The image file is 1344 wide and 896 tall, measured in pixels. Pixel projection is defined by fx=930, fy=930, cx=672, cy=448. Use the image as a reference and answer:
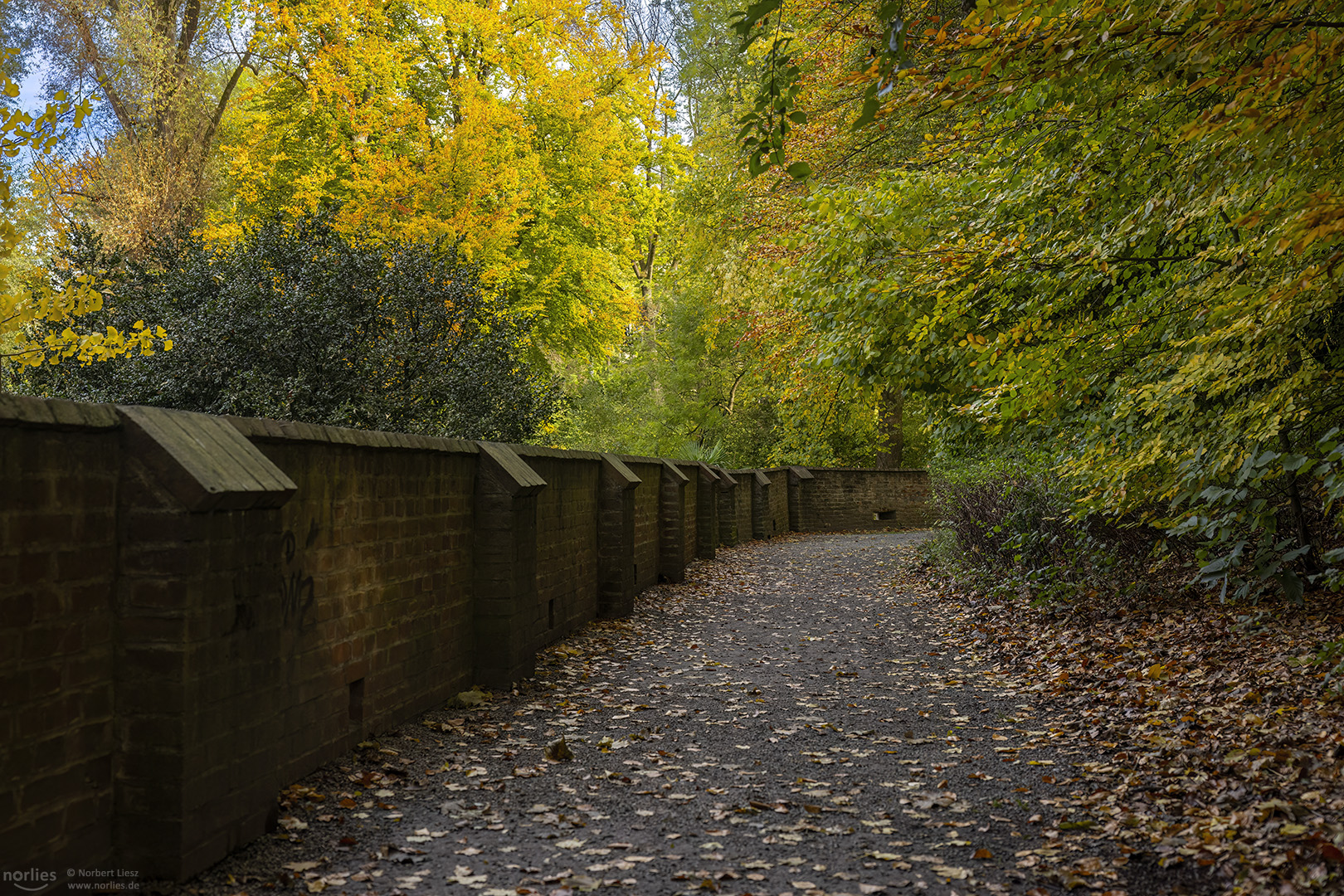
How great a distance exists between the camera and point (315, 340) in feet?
38.1

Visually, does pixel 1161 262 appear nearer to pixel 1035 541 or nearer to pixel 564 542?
pixel 1035 541

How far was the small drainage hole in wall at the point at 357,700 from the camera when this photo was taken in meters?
5.41

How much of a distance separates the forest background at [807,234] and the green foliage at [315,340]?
0.06 metres

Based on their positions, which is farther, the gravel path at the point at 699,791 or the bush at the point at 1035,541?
the bush at the point at 1035,541

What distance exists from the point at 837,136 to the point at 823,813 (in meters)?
13.5

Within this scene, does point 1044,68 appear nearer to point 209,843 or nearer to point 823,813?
point 823,813

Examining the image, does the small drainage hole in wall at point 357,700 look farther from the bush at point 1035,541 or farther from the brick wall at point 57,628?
the bush at point 1035,541

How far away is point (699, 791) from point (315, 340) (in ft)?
28.3

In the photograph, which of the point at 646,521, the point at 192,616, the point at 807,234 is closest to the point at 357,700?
the point at 192,616

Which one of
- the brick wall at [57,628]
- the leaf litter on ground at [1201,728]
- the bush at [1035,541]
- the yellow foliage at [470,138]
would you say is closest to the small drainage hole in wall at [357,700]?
the brick wall at [57,628]

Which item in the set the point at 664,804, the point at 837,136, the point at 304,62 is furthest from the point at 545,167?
the point at 664,804

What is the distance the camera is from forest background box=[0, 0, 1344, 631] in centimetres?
529

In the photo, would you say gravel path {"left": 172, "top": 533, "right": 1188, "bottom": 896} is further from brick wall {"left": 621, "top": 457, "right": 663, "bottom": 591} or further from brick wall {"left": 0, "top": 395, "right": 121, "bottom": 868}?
brick wall {"left": 621, "top": 457, "right": 663, "bottom": 591}

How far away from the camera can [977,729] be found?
6.23 metres
